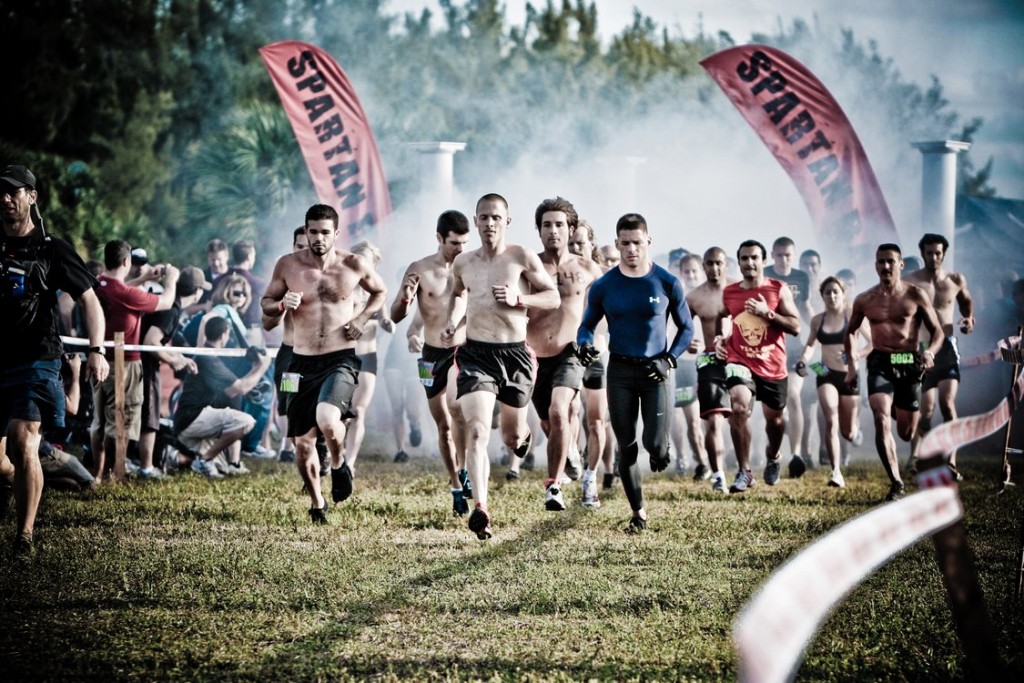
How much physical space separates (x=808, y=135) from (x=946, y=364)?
5.34m

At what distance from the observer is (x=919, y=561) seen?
26.5 feet

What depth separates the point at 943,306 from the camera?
43.6 ft

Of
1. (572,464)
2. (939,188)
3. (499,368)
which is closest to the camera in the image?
(499,368)

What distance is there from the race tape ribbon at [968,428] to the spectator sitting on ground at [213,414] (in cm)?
707

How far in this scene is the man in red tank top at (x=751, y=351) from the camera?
11523 millimetres

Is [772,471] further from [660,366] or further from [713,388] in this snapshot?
[660,366]

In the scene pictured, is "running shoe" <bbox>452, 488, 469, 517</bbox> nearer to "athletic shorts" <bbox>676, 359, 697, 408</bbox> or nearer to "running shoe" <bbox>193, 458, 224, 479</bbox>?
"running shoe" <bbox>193, 458, 224, 479</bbox>

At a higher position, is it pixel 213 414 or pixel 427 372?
pixel 427 372

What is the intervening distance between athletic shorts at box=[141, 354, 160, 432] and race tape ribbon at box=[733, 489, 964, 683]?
32.7ft

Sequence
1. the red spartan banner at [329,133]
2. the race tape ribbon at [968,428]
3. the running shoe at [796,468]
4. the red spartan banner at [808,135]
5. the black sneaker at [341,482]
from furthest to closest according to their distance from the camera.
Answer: the red spartan banner at [329,133]
the red spartan banner at [808,135]
the running shoe at [796,468]
the black sneaker at [341,482]
the race tape ribbon at [968,428]

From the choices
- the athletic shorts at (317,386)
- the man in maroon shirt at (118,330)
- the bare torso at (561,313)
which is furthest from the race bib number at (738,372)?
the man in maroon shirt at (118,330)

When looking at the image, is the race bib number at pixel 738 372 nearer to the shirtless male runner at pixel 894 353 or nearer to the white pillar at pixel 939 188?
the shirtless male runner at pixel 894 353

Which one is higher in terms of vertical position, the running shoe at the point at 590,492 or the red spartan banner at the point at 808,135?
the red spartan banner at the point at 808,135

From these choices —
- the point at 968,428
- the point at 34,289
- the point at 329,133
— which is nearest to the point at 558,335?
the point at 34,289
